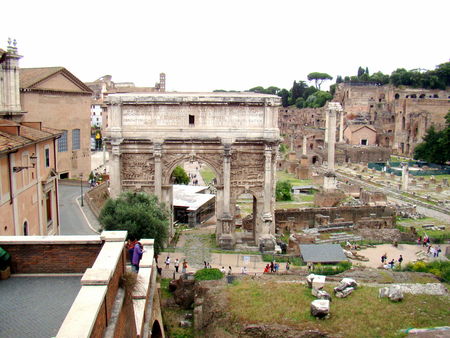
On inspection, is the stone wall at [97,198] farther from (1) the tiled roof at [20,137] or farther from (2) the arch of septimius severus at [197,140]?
(1) the tiled roof at [20,137]

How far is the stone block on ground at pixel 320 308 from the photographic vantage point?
11.9 m

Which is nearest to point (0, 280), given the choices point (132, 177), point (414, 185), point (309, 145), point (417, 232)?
point (132, 177)

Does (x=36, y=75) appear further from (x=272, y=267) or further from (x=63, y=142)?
(x=272, y=267)

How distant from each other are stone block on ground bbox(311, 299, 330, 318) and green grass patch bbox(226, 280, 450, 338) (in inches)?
6.4

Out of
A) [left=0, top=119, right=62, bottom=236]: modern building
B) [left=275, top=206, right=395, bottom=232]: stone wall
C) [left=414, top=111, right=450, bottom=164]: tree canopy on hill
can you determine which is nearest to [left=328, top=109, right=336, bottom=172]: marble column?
[left=275, top=206, right=395, bottom=232]: stone wall

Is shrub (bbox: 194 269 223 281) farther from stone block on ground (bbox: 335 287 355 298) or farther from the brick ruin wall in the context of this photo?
the brick ruin wall

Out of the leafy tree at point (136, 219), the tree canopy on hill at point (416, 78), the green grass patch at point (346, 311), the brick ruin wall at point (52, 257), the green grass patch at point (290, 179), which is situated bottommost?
the green grass patch at point (290, 179)

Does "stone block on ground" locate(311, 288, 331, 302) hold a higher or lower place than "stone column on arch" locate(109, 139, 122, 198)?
lower

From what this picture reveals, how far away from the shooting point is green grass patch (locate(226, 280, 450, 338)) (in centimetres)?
1146

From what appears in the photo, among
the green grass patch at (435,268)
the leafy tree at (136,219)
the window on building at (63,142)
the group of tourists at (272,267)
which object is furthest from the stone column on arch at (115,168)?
the green grass patch at (435,268)

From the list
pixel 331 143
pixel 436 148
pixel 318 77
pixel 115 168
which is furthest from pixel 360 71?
pixel 115 168

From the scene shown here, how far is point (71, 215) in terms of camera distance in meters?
23.0

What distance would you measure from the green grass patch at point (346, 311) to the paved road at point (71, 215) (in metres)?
9.39

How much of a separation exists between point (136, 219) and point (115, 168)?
18.3 ft
